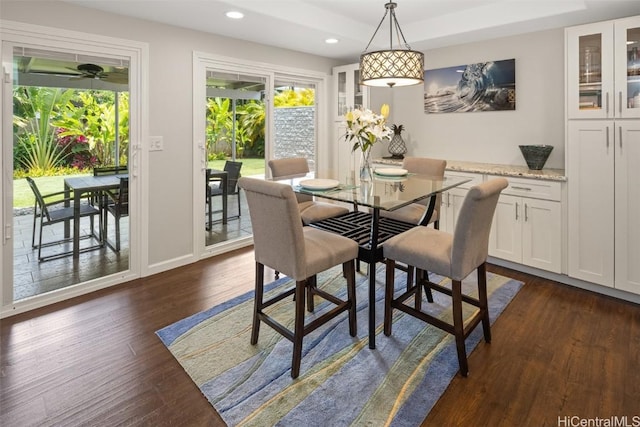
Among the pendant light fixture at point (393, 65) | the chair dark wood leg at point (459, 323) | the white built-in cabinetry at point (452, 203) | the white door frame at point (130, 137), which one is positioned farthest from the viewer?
the white built-in cabinetry at point (452, 203)

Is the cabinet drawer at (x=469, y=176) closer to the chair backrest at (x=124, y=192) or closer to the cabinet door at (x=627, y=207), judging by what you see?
the cabinet door at (x=627, y=207)

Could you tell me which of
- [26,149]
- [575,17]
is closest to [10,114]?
[26,149]

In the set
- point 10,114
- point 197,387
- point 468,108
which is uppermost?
point 468,108

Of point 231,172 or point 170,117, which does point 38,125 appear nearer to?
point 170,117

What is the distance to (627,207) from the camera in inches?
114

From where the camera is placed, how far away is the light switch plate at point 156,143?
11.1 ft

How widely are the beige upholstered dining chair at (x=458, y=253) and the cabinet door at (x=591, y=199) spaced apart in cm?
143

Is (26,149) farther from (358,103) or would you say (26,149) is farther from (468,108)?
(468,108)

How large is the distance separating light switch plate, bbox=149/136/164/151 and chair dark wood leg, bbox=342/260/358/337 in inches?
83.9

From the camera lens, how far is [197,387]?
196cm

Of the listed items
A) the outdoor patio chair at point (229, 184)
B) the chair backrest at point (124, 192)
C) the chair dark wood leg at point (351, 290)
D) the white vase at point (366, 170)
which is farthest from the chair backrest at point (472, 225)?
the chair backrest at point (124, 192)

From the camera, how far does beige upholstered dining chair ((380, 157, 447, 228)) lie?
3128 mm

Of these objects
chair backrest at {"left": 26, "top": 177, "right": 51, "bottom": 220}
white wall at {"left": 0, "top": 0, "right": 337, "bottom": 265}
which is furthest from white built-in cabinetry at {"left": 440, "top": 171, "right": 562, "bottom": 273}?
chair backrest at {"left": 26, "top": 177, "right": 51, "bottom": 220}

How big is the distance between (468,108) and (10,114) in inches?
162
